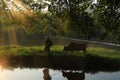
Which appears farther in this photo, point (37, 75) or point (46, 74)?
point (46, 74)

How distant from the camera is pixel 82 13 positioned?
15922 mm

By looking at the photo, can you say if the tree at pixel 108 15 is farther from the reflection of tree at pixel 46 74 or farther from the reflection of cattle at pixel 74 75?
the reflection of tree at pixel 46 74

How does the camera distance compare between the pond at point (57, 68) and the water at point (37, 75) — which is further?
the pond at point (57, 68)

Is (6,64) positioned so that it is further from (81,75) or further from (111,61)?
(111,61)

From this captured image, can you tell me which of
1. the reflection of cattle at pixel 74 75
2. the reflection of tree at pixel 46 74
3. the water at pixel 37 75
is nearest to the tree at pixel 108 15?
the water at pixel 37 75

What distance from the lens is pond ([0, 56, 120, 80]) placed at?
17.6m

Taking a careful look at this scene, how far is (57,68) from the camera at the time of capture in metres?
Result: 20.5

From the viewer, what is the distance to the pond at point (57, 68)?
57.6 ft

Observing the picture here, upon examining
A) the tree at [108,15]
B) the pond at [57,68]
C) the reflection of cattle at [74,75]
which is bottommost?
the pond at [57,68]

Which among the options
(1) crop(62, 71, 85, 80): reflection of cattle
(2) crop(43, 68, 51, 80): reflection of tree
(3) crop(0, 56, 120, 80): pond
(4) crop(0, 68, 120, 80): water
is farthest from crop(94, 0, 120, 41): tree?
(2) crop(43, 68, 51, 80): reflection of tree

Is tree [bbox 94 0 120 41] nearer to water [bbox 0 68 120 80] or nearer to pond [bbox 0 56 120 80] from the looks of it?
water [bbox 0 68 120 80]

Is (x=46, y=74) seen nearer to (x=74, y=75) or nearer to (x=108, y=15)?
(x=74, y=75)

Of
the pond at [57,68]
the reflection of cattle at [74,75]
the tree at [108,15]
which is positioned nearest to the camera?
the tree at [108,15]

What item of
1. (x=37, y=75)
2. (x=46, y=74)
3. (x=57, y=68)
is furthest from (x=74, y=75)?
(x=57, y=68)
